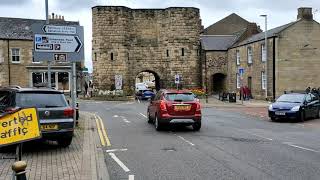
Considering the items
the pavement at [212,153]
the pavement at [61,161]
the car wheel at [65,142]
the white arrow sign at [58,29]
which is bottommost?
the pavement at [212,153]

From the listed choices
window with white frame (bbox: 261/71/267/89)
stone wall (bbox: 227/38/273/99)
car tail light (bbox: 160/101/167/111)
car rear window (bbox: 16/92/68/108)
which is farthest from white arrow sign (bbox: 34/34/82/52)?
window with white frame (bbox: 261/71/267/89)

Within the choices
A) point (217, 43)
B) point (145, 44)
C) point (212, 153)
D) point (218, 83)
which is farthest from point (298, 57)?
point (212, 153)

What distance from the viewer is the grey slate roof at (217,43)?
57.1m

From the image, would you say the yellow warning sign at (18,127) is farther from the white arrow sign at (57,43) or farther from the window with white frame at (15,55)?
the window with white frame at (15,55)

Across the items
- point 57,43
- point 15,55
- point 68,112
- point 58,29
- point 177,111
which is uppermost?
point 15,55

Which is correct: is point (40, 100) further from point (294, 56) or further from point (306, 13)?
point (306, 13)

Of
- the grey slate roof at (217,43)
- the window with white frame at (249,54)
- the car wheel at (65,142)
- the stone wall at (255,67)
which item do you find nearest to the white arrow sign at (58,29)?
the car wheel at (65,142)

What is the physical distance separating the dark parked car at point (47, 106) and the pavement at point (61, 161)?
0.53m

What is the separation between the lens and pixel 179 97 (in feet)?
59.8

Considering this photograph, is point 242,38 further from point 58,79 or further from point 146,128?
point 146,128

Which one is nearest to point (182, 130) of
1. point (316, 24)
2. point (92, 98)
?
point (316, 24)

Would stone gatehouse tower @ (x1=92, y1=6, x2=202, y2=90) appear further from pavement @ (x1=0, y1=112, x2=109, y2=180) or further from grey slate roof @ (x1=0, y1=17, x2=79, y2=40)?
pavement @ (x1=0, y1=112, x2=109, y2=180)

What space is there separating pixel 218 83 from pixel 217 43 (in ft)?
17.2

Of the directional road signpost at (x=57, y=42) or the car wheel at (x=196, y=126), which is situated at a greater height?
the directional road signpost at (x=57, y=42)
